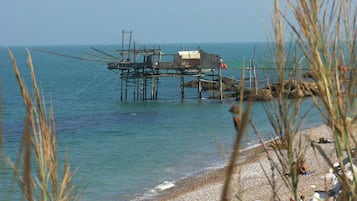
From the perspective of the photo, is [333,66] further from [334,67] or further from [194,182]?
[194,182]

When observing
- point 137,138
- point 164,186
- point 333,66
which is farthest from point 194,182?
point 333,66

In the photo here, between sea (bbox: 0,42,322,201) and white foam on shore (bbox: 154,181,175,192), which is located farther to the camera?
sea (bbox: 0,42,322,201)

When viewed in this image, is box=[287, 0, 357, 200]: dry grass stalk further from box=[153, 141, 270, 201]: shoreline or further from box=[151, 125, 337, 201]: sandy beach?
box=[153, 141, 270, 201]: shoreline

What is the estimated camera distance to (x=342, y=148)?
9.77ft

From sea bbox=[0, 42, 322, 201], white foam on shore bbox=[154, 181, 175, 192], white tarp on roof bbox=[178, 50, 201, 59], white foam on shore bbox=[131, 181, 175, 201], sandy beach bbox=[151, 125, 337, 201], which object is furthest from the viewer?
white tarp on roof bbox=[178, 50, 201, 59]

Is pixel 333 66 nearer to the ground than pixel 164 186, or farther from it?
farther from it

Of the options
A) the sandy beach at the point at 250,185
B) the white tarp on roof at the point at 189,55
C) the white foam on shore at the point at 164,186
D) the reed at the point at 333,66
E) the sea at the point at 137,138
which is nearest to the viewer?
the reed at the point at 333,66

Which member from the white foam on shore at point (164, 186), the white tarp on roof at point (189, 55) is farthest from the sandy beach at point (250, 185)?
the white tarp on roof at point (189, 55)

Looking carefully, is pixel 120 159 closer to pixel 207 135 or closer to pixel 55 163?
pixel 207 135

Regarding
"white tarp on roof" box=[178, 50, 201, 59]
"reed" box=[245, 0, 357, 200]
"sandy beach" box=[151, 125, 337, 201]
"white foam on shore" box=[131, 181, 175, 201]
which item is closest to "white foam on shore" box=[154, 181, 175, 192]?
"white foam on shore" box=[131, 181, 175, 201]

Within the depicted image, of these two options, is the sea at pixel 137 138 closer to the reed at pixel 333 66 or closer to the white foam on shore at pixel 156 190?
the white foam on shore at pixel 156 190

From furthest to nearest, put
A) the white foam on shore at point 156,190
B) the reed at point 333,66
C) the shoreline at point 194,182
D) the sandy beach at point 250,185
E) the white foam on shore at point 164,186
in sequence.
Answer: the white foam on shore at point 164,186 < the shoreline at point 194,182 < the white foam on shore at point 156,190 < the sandy beach at point 250,185 < the reed at point 333,66

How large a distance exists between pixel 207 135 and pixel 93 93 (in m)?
26.4

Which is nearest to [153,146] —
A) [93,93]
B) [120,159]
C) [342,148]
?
[120,159]
